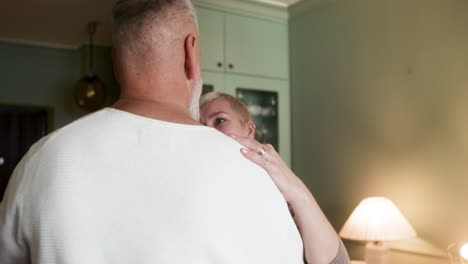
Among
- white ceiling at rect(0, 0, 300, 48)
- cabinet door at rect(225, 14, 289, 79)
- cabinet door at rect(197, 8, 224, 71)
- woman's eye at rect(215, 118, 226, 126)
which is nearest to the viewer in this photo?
woman's eye at rect(215, 118, 226, 126)

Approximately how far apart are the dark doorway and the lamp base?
3230 millimetres

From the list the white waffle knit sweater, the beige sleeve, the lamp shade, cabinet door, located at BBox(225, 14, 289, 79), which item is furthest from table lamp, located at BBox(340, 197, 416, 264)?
the white waffle knit sweater

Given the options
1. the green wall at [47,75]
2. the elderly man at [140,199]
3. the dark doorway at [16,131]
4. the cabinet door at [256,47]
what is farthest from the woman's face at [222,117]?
the dark doorway at [16,131]

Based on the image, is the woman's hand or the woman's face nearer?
the woman's hand

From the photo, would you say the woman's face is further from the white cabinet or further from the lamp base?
the white cabinet

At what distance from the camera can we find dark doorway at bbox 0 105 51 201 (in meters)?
4.43

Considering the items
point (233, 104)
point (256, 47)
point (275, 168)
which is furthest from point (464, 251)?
point (256, 47)

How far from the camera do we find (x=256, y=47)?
3.46 meters

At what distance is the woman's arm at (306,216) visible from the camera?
941 millimetres

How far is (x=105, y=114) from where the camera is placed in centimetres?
73

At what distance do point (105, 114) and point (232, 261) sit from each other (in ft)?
0.97

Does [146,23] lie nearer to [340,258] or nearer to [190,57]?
[190,57]

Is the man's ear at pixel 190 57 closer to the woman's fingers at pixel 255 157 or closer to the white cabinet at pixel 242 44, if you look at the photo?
the woman's fingers at pixel 255 157

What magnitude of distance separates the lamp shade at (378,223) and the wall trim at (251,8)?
63.8 inches
